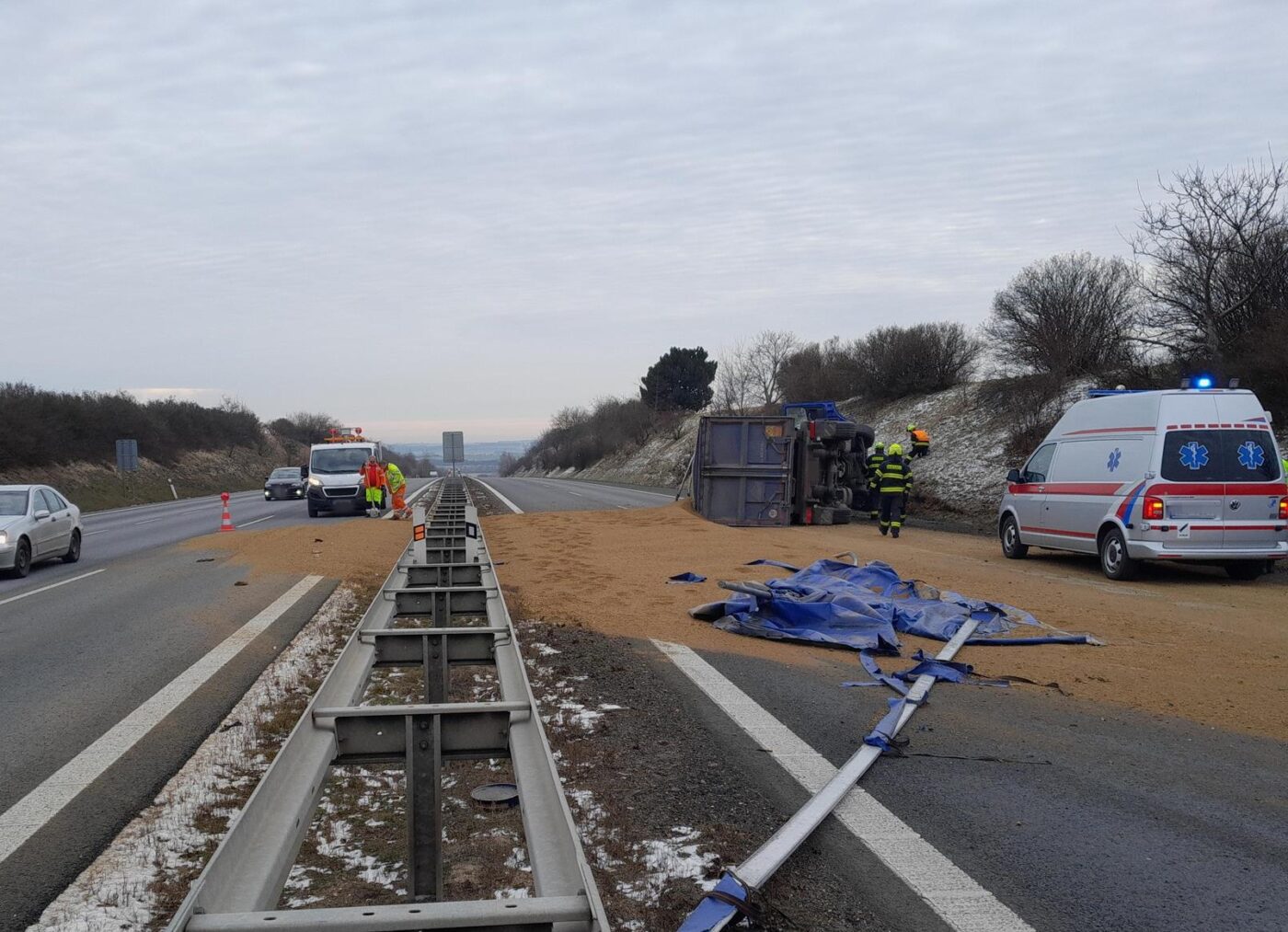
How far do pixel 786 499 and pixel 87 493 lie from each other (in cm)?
3862

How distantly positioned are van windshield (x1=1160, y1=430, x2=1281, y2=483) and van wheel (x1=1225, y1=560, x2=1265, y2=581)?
4.30ft

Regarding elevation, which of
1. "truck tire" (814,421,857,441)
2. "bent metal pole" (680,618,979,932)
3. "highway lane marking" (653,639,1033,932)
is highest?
"truck tire" (814,421,857,441)

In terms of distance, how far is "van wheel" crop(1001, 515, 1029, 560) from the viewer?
15977 mm

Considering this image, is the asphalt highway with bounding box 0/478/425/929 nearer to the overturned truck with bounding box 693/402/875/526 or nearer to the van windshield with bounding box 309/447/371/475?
the overturned truck with bounding box 693/402/875/526

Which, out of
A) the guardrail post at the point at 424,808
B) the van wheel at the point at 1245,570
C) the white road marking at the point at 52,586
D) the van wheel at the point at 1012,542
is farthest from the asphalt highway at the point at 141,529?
the van wheel at the point at 1245,570

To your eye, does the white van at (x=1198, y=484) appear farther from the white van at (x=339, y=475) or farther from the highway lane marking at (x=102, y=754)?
the white van at (x=339, y=475)

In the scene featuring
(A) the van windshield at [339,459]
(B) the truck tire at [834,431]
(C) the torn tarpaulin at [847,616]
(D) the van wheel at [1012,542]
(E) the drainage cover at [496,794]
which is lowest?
(E) the drainage cover at [496,794]

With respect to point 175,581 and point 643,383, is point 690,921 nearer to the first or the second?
point 175,581

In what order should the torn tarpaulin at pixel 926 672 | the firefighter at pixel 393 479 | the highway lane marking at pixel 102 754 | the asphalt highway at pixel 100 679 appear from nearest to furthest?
1. the asphalt highway at pixel 100 679
2. the highway lane marking at pixel 102 754
3. the torn tarpaulin at pixel 926 672
4. the firefighter at pixel 393 479

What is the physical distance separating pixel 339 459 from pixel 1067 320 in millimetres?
22173

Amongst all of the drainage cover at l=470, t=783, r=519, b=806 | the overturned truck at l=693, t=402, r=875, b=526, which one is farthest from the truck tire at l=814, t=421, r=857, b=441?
the drainage cover at l=470, t=783, r=519, b=806

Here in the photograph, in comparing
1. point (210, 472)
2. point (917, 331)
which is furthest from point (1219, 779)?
point (210, 472)

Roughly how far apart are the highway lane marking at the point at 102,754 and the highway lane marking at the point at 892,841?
12.3 feet

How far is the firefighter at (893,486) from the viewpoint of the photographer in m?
19.5
